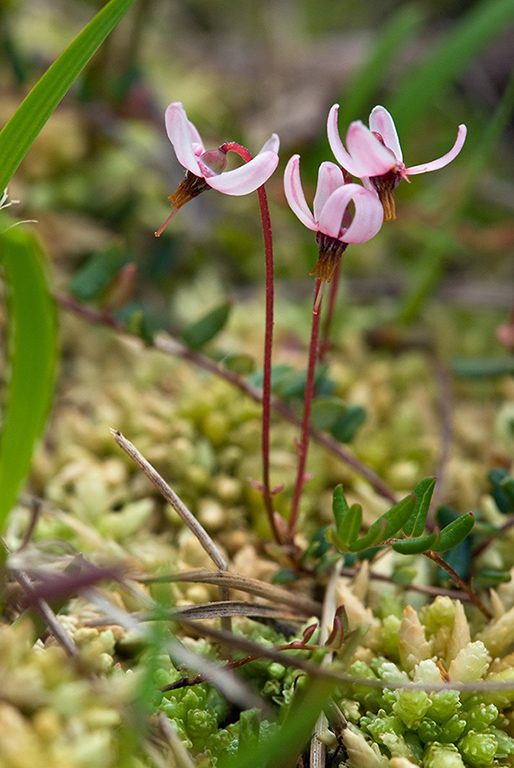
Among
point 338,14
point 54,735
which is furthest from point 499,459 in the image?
point 338,14

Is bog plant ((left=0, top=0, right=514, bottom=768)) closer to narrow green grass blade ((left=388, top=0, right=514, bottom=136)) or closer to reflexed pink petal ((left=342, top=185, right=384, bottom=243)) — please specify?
reflexed pink petal ((left=342, top=185, right=384, bottom=243))

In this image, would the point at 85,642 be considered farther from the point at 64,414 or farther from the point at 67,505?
the point at 64,414

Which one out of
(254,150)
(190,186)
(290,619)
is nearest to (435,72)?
(254,150)

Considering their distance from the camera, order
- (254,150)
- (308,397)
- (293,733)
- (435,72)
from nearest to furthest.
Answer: (293,733), (308,397), (435,72), (254,150)

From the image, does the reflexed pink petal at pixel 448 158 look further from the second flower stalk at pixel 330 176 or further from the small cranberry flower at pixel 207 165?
the small cranberry flower at pixel 207 165

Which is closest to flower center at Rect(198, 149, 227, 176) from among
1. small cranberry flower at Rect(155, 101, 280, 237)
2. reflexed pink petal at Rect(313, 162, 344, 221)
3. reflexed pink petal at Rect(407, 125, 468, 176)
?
small cranberry flower at Rect(155, 101, 280, 237)

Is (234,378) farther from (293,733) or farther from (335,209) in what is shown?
(293,733)
